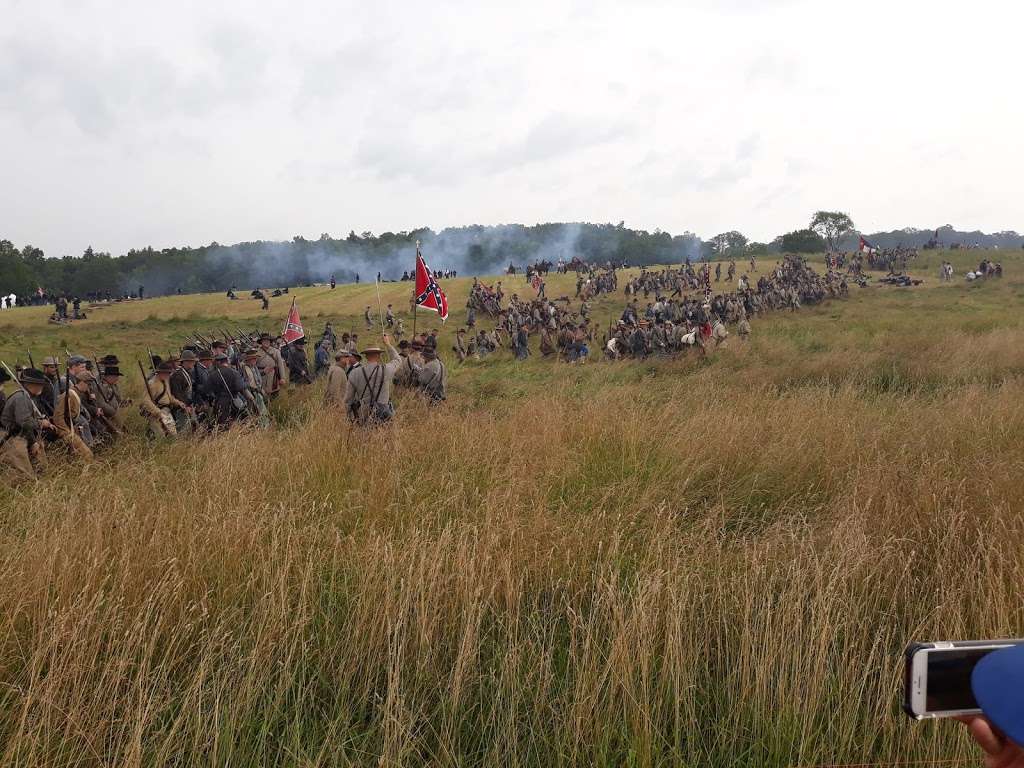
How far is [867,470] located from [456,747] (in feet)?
13.3

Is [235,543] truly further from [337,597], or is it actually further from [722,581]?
[722,581]

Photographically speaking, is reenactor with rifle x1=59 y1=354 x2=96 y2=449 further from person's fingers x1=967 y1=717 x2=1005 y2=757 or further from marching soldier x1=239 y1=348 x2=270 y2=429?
person's fingers x1=967 y1=717 x2=1005 y2=757

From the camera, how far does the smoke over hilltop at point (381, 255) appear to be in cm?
8219

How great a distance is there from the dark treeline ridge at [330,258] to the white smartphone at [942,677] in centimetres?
7844

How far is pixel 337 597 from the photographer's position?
3.20 meters

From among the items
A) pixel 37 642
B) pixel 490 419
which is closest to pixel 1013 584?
pixel 37 642

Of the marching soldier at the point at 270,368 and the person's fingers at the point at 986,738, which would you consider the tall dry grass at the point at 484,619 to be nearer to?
the person's fingers at the point at 986,738

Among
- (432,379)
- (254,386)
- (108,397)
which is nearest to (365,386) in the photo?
(432,379)

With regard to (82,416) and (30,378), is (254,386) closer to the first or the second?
(82,416)

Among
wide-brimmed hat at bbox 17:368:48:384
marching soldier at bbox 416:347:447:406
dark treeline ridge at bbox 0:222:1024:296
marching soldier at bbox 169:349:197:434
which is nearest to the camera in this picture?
wide-brimmed hat at bbox 17:368:48:384

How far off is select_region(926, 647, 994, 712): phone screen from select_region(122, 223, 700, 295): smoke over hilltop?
80820 millimetres

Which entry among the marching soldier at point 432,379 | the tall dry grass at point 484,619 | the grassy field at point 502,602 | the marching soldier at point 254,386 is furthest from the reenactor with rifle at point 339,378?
the tall dry grass at point 484,619

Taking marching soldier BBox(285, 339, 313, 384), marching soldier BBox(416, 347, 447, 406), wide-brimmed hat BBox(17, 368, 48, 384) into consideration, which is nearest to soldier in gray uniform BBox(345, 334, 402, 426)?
marching soldier BBox(416, 347, 447, 406)

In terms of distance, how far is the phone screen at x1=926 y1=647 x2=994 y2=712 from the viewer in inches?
46.8
